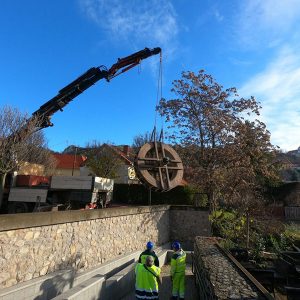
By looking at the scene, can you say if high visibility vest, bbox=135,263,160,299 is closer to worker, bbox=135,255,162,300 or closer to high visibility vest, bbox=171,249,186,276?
worker, bbox=135,255,162,300

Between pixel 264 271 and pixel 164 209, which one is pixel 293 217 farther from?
pixel 264 271

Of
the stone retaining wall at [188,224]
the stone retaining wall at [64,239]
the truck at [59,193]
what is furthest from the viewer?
the truck at [59,193]

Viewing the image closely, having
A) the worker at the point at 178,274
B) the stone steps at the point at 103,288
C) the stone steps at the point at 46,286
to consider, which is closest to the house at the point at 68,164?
the stone steps at the point at 103,288

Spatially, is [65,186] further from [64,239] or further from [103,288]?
[103,288]

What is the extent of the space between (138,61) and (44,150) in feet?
67.9

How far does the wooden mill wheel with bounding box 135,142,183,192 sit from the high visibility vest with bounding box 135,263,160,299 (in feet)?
17.9

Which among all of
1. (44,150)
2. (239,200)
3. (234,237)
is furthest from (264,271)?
(44,150)

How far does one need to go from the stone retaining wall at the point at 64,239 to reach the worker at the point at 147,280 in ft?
8.25

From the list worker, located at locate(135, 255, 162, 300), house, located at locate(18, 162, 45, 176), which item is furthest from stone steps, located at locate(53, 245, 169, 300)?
house, located at locate(18, 162, 45, 176)

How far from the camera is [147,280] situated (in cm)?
672

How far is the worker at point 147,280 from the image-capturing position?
671 cm

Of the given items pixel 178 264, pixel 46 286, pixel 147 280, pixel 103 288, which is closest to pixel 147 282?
pixel 147 280

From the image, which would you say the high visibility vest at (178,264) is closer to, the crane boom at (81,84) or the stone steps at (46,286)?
the stone steps at (46,286)

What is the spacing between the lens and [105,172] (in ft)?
107
